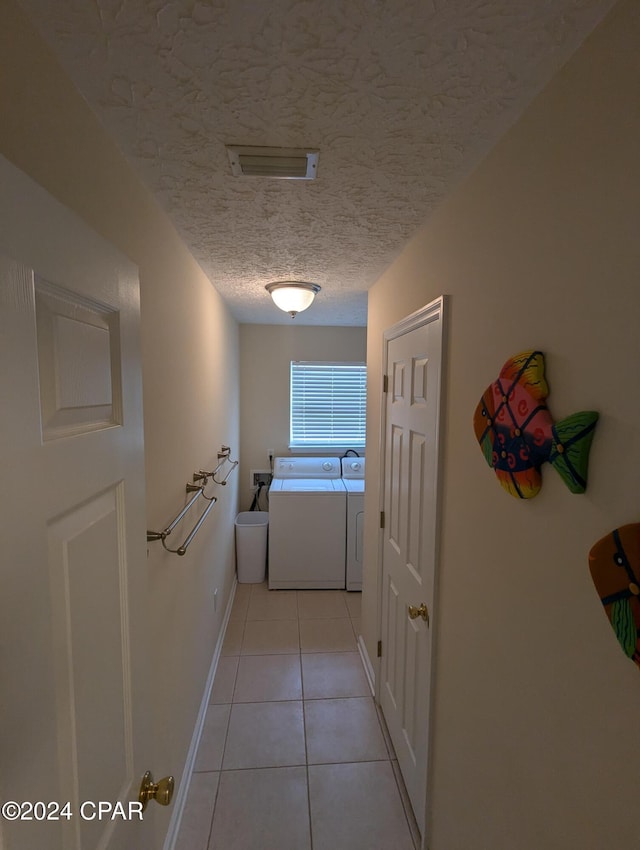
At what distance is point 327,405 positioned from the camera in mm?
3955

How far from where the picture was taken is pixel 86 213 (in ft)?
2.70

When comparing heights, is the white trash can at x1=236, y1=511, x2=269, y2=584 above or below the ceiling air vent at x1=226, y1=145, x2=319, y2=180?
below

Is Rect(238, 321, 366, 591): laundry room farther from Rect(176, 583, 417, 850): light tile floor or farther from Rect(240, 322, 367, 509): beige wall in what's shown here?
Rect(176, 583, 417, 850): light tile floor

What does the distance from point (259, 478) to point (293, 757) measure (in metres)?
2.40

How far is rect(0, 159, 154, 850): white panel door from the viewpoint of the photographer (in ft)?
1.48

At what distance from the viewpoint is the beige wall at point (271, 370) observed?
384cm

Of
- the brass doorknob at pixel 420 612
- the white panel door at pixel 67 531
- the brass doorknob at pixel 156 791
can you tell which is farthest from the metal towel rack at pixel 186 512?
the brass doorknob at pixel 420 612

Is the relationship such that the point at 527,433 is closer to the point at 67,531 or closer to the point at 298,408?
the point at 67,531

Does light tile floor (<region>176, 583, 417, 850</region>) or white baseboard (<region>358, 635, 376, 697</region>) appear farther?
white baseboard (<region>358, 635, 376, 697</region>)

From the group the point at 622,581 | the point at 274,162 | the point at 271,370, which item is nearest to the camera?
the point at 622,581

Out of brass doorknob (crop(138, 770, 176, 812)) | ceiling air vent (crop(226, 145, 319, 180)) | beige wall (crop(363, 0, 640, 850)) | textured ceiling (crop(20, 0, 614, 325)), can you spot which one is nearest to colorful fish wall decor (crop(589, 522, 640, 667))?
beige wall (crop(363, 0, 640, 850))

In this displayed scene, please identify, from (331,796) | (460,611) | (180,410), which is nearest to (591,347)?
(460,611)

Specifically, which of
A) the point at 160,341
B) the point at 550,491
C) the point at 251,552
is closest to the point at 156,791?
the point at 550,491

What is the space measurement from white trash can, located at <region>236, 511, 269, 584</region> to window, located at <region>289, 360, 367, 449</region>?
38.0 inches
